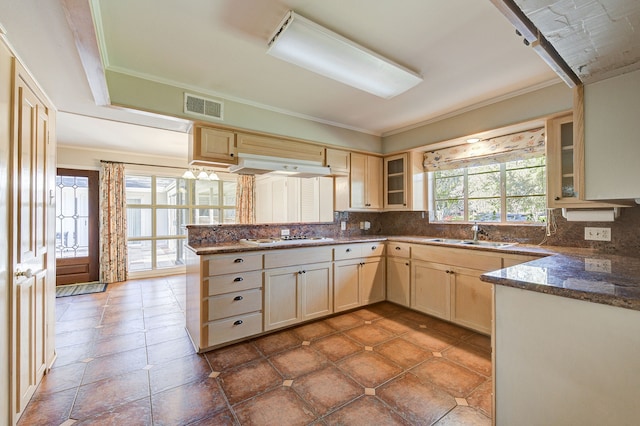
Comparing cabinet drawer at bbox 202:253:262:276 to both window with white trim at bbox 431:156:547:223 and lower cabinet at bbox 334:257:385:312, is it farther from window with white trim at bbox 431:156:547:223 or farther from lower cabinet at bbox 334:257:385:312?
window with white trim at bbox 431:156:547:223

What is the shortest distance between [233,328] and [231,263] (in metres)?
0.60

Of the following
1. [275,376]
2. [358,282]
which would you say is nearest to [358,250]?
[358,282]

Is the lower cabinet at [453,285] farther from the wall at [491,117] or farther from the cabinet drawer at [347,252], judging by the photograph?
the wall at [491,117]

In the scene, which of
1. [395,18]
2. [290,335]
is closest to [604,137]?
[395,18]

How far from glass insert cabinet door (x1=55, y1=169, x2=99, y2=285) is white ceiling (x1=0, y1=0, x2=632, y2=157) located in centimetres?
327

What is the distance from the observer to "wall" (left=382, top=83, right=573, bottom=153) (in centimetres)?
246

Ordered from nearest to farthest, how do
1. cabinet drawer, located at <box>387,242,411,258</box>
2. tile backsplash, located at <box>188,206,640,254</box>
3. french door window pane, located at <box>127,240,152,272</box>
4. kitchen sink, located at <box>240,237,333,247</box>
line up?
tile backsplash, located at <box>188,206,640,254</box>, kitchen sink, located at <box>240,237,333,247</box>, cabinet drawer, located at <box>387,242,411,258</box>, french door window pane, located at <box>127,240,152,272</box>

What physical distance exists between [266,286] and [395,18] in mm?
2400

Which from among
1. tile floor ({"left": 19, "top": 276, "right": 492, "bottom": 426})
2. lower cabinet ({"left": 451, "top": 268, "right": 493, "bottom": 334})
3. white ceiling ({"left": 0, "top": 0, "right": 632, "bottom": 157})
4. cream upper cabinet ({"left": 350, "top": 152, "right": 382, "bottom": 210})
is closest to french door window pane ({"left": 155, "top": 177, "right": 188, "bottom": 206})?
tile floor ({"left": 19, "top": 276, "right": 492, "bottom": 426})

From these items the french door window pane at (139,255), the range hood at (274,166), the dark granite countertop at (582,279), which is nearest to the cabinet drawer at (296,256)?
the range hood at (274,166)

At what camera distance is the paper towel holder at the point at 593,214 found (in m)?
2.18

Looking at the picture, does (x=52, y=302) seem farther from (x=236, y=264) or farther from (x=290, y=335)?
(x=290, y=335)

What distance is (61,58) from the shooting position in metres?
1.58

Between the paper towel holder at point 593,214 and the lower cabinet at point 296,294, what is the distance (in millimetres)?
2281
